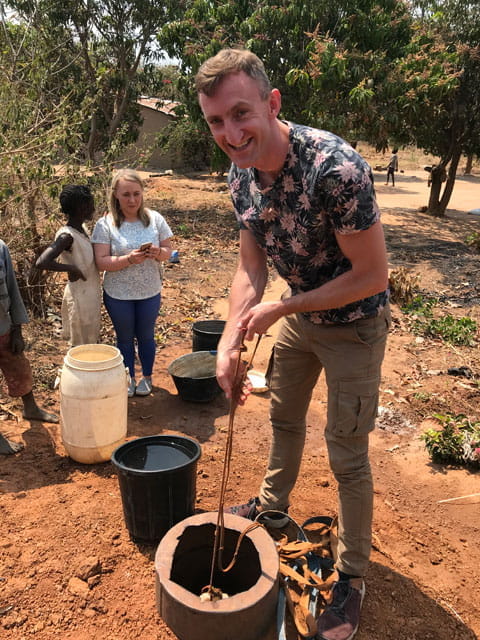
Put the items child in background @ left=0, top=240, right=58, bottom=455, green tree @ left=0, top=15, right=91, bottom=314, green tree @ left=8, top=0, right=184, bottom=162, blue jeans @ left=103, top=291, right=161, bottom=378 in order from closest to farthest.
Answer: child in background @ left=0, top=240, right=58, bottom=455 < blue jeans @ left=103, top=291, right=161, bottom=378 < green tree @ left=0, top=15, right=91, bottom=314 < green tree @ left=8, top=0, right=184, bottom=162

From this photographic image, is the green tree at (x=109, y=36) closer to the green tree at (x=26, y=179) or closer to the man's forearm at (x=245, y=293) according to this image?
the green tree at (x=26, y=179)

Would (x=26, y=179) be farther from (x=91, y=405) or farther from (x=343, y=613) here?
(x=343, y=613)

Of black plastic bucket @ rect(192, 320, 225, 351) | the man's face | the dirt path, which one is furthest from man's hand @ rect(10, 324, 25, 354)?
the man's face

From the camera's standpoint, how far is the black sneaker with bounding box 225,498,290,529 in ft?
A: 8.92

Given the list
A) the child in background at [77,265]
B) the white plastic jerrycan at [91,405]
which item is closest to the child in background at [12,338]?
the child in background at [77,265]

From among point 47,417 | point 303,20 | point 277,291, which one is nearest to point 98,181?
point 277,291

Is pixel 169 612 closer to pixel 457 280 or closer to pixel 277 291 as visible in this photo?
pixel 277 291

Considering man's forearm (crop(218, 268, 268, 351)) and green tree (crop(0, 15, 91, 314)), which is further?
green tree (crop(0, 15, 91, 314))

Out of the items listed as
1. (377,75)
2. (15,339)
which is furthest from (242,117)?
(377,75)

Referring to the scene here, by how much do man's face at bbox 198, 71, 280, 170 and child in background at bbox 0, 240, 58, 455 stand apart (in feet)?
7.10

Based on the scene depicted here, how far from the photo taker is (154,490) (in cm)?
265

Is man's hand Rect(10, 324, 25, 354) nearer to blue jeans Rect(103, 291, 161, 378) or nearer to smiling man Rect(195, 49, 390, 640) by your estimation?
blue jeans Rect(103, 291, 161, 378)

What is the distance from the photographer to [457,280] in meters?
8.30

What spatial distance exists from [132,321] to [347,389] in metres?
2.48
